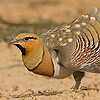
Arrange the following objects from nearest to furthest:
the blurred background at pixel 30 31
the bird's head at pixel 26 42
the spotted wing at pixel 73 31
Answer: the bird's head at pixel 26 42
the spotted wing at pixel 73 31
the blurred background at pixel 30 31

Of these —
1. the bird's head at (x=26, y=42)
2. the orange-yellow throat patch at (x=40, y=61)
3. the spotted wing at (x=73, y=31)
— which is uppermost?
the spotted wing at (x=73, y=31)

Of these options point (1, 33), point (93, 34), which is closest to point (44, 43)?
point (93, 34)

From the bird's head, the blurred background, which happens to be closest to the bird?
the bird's head

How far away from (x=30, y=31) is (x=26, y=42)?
615cm

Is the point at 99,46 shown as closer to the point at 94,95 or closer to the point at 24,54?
the point at 94,95

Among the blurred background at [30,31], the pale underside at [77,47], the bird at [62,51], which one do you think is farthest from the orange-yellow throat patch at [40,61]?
the blurred background at [30,31]

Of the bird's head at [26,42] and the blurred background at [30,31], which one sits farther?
the blurred background at [30,31]

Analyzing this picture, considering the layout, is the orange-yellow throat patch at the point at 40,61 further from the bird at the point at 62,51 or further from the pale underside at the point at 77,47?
the pale underside at the point at 77,47

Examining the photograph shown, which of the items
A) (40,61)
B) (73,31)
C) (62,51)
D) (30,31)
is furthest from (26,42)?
(30,31)

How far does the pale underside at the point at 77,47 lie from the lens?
4.27 metres

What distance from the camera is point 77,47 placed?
4.31 meters

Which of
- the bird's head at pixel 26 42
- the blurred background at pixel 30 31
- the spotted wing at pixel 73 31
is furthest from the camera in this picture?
the blurred background at pixel 30 31

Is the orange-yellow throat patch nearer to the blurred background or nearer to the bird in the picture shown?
the bird

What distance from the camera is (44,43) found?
173 inches
